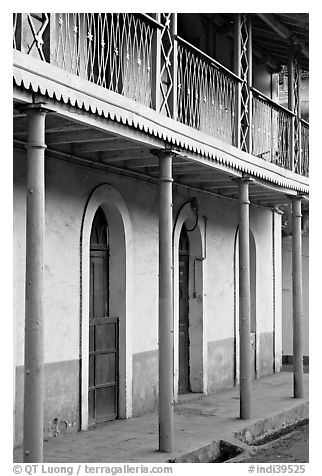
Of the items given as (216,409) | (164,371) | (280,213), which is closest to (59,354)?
(164,371)

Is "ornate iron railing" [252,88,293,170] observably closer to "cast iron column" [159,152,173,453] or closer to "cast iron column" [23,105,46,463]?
→ "cast iron column" [159,152,173,453]

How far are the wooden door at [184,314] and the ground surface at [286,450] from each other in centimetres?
256

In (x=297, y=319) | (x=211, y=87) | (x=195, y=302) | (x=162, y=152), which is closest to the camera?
(x=162, y=152)

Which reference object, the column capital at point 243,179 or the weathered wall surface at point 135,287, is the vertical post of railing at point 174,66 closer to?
the weathered wall surface at point 135,287

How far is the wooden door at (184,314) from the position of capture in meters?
13.0

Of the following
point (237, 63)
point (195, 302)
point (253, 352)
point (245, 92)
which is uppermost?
point (237, 63)

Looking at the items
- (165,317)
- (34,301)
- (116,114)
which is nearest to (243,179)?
(165,317)

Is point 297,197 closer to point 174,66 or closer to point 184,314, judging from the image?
point 184,314

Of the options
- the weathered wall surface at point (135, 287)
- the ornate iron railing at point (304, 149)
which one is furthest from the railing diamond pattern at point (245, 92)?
the ornate iron railing at point (304, 149)

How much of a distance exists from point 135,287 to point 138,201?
1.26 m

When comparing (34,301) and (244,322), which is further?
(244,322)

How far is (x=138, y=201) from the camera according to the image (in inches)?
439

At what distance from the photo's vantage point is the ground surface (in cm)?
907
